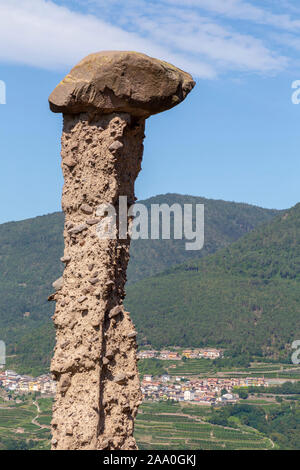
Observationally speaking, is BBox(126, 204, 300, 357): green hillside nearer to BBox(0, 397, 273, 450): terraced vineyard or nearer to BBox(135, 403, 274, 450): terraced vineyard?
BBox(135, 403, 274, 450): terraced vineyard

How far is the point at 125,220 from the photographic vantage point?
7887 mm

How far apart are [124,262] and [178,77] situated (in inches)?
73.2

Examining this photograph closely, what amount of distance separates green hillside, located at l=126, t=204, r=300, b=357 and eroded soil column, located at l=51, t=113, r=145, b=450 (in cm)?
7258

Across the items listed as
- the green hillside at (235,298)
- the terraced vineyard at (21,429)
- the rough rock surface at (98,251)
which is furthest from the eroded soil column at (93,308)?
the green hillside at (235,298)

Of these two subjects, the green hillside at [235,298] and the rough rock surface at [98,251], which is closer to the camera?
the rough rock surface at [98,251]

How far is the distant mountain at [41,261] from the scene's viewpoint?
8575cm

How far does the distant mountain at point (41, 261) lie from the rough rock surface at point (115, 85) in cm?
6730

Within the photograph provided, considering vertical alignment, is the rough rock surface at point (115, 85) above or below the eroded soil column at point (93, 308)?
above

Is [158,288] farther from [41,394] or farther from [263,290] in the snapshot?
[41,394]

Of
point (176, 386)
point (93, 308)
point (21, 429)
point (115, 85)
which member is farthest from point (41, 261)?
point (93, 308)

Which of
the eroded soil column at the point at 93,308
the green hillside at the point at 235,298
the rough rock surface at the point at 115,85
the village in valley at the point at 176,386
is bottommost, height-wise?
the village in valley at the point at 176,386

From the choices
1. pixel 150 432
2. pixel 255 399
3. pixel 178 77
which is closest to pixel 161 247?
pixel 255 399

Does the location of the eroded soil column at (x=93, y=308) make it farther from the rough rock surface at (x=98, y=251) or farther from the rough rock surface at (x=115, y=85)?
the rough rock surface at (x=115, y=85)
